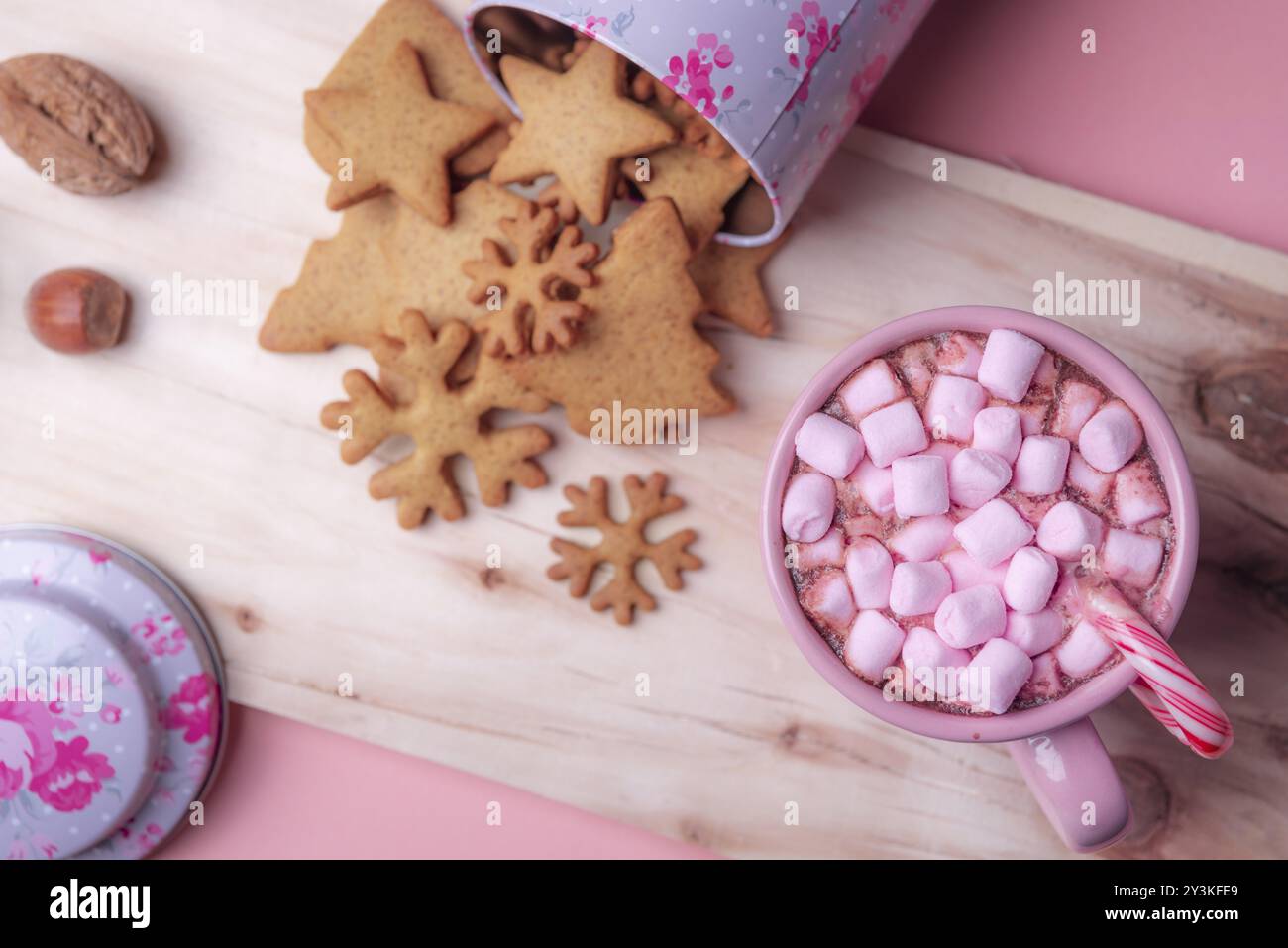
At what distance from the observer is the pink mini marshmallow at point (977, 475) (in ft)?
2.71

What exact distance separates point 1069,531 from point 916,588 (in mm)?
127

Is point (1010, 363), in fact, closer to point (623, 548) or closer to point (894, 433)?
point (894, 433)

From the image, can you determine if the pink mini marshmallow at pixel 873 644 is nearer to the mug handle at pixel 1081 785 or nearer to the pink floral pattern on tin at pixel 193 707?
the mug handle at pixel 1081 785

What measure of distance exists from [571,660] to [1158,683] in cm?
57

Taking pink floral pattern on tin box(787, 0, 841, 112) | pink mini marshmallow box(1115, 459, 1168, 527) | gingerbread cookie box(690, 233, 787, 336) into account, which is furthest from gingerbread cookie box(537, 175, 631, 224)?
pink mini marshmallow box(1115, 459, 1168, 527)

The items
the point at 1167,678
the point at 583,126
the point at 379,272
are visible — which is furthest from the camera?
the point at 379,272

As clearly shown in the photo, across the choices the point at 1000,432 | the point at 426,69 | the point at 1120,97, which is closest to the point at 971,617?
the point at 1000,432

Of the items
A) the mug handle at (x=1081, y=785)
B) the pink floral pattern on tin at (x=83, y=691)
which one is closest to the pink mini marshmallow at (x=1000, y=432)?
the mug handle at (x=1081, y=785)

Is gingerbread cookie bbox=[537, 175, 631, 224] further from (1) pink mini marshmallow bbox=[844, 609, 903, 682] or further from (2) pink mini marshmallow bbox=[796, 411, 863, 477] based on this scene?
(1) pink mini marshmallow bbox=[844, 609, 903, 682]

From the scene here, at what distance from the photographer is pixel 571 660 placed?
1.12 m

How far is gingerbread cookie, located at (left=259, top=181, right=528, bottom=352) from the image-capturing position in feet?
3.51

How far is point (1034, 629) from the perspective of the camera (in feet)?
2.71

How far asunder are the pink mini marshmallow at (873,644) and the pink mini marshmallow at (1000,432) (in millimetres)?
161
